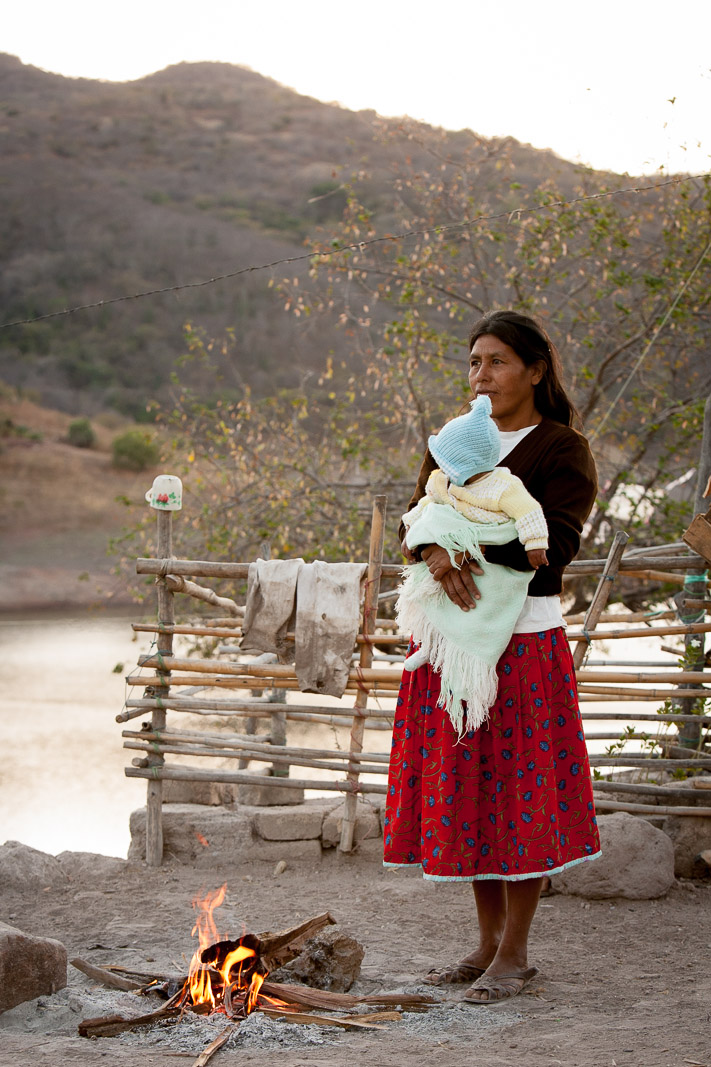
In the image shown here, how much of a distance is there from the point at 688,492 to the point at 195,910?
5.55 metres

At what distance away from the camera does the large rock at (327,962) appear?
2504 millimetres

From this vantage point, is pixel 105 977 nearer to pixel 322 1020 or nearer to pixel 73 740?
pixel 322 1020

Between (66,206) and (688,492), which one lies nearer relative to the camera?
(688,492)

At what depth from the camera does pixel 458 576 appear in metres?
2.28

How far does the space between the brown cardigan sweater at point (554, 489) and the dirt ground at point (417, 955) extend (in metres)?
0.97

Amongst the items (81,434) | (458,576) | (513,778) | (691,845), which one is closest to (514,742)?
(513,778)

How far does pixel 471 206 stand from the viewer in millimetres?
7188

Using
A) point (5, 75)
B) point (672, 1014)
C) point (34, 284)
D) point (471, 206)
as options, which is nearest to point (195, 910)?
point (672, 1014)

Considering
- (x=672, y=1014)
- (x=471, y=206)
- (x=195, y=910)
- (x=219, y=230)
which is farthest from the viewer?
(x=219, y=230)

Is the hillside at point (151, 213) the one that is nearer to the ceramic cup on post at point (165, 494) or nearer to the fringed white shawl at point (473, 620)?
the ceramic cup on post at point (165, 494)

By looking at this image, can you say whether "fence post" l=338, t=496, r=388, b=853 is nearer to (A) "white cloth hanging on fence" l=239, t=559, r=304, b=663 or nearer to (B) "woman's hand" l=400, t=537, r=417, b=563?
(A) "white cloth hanging on fence" l=239, t=559, r=304, b=663

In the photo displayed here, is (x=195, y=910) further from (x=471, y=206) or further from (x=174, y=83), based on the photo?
(x=174, y=83)

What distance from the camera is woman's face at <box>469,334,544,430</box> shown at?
2416mm

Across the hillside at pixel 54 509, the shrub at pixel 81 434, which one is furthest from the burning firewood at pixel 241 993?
the shrub at pixel 81 434
